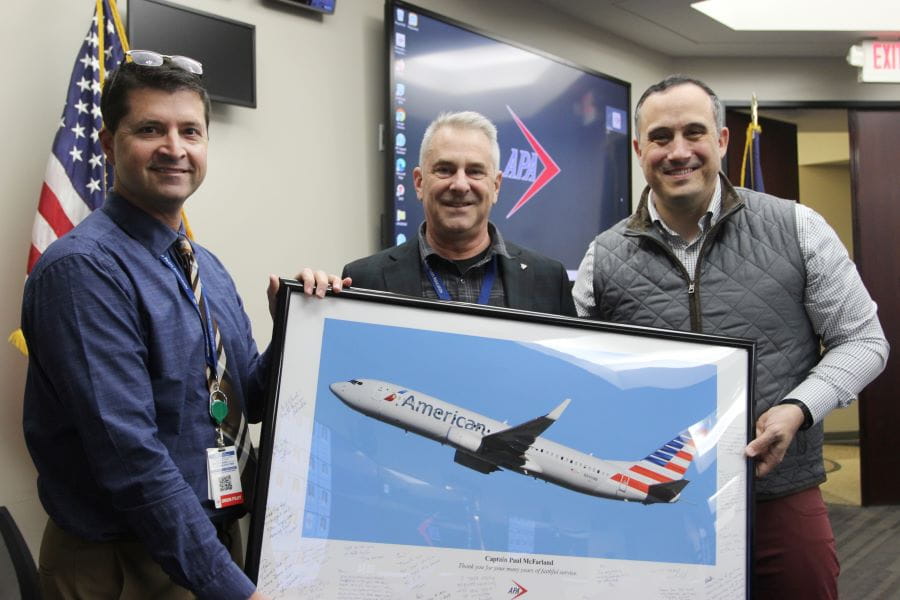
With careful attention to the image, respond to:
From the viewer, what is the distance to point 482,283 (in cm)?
196

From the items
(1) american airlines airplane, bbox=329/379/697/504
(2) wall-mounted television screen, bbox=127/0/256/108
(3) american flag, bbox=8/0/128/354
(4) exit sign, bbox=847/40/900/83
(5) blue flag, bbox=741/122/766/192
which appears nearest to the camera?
(1) american airlines airplane, bbox=329/379/697/504

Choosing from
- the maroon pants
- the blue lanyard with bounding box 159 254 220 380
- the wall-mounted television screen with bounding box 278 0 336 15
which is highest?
the wall-mounted television screen with bounding box 278 0 336 15

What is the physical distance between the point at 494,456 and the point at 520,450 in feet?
0.19

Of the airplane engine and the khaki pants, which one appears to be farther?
the airplane engine

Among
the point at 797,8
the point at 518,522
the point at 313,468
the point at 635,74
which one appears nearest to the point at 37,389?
the point at 313,468

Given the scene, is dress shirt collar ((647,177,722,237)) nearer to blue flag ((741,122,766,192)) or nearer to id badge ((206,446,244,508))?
id badge ((206,446,244,508))

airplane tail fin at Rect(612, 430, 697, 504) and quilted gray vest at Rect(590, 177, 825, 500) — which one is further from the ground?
quilted gray vest at Rect(590, 177, 825, 500)

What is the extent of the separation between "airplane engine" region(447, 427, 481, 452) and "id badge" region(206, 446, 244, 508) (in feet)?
1.37

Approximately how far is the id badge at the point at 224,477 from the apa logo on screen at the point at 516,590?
554mm

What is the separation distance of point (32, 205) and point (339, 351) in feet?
5.33

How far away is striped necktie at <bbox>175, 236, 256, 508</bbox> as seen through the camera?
147 centimetres

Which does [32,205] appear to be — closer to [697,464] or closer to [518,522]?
[518,522]

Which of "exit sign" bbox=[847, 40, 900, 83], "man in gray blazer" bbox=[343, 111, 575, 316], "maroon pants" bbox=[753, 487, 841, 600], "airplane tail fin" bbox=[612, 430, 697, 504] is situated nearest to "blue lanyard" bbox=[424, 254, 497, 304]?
"man in gray blazer" bbox=[343, 111, 575, 316]

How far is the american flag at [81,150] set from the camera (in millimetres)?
2420
